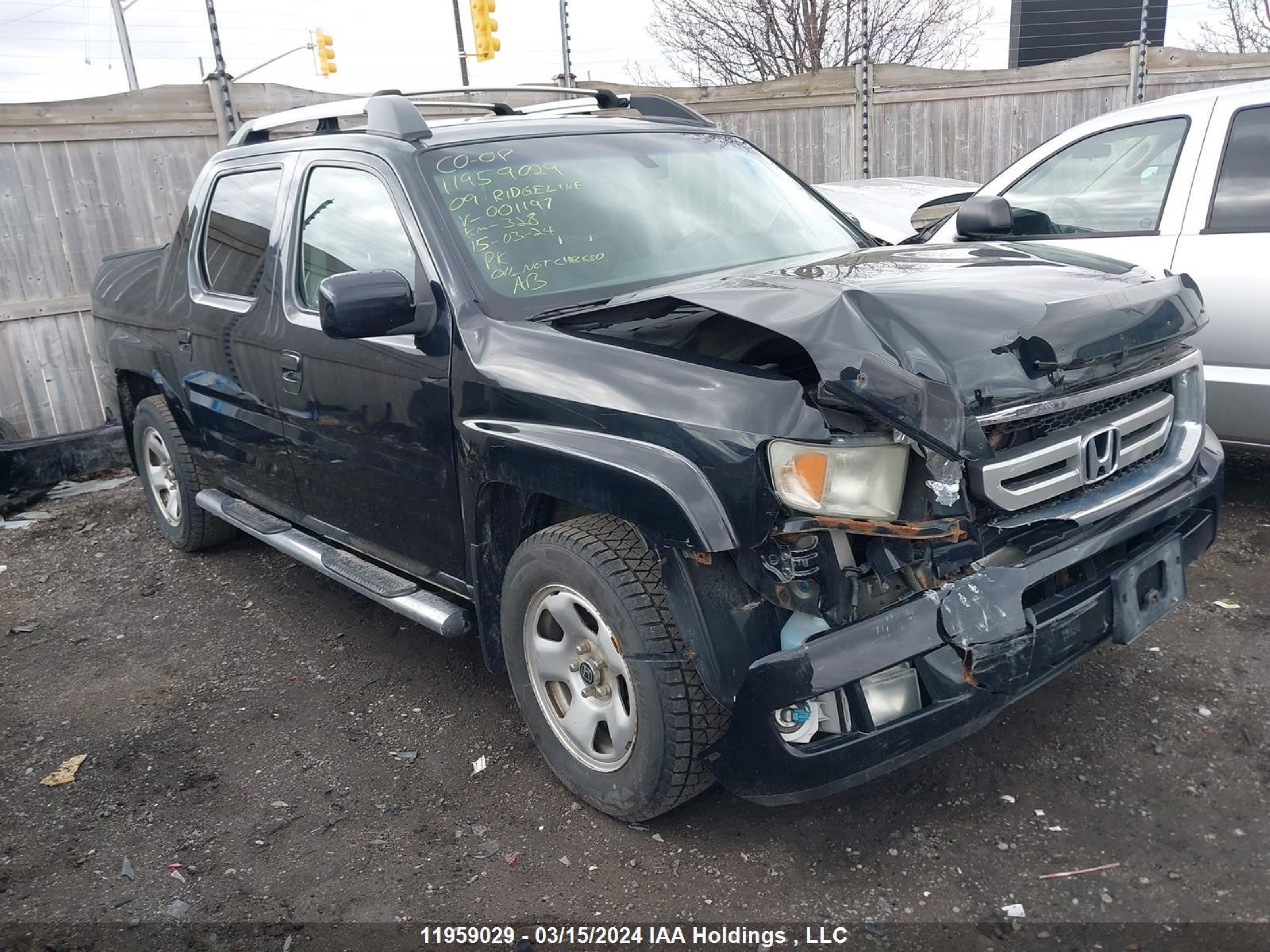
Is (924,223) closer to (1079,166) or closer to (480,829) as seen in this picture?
(1079,166)

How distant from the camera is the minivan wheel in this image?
8.54ft

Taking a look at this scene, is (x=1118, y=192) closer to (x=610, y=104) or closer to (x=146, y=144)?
(x=610, y=104)

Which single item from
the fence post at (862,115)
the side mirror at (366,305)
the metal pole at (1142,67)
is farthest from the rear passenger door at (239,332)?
the metal pole at (1142,67)

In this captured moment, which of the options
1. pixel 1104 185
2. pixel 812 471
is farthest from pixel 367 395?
pixel 1104 185

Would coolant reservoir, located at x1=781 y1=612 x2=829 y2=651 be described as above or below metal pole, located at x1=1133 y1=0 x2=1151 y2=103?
below

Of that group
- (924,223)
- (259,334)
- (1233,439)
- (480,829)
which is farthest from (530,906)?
(924,223)

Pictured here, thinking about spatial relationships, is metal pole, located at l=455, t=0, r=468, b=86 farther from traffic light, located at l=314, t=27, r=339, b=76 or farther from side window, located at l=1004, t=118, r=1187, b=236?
side window, located at l=1004, t=118, r=1187, b=236

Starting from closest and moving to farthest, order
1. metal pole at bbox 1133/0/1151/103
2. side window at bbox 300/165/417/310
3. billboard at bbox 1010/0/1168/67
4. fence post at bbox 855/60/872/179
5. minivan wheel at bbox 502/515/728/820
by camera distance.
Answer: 1. minivan wheel at bbox 502/515/728/820
2. side window at bbox 300/165/417/310
3. metal pole at bbox 1133/0/1151/103
4. fence post at bbox 855/60/872/179
5. billboard at bbox 1010/0/1168/67

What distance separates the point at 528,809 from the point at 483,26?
15.3 m

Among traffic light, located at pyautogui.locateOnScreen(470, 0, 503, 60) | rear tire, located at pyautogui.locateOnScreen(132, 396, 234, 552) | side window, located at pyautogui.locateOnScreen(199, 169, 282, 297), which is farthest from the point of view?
traffic light, located at pyautogui.locateOnScreen(470, 0, 503, 60)

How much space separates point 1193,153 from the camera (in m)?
4.64

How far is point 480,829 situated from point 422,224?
190 cm

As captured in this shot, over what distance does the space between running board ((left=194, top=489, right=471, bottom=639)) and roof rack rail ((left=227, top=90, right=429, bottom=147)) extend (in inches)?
61.2

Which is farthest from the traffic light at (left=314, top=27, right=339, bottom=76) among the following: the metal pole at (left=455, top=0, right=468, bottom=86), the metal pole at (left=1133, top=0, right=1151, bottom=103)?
the metal pole at (left=1133, top=0, right=1151, bottom=103)
